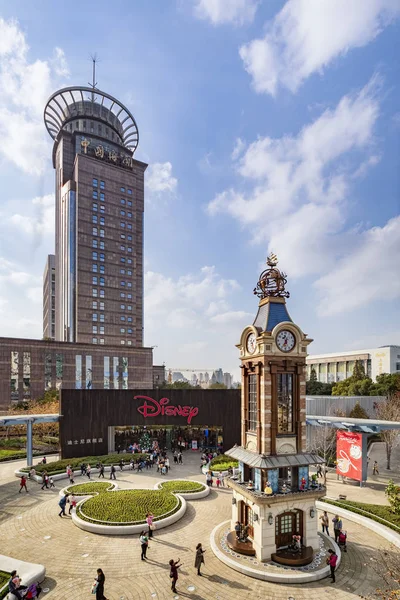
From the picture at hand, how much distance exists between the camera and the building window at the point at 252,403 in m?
23.2

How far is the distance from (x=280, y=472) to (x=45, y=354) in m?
69.8

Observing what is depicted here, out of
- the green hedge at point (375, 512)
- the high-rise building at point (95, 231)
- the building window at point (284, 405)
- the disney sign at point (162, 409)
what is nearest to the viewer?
the building window at point (284, 405)

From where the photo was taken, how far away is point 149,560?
807 inches

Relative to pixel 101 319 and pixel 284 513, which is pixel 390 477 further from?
pixel 101 319

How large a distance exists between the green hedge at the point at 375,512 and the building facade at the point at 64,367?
6073 centimetres

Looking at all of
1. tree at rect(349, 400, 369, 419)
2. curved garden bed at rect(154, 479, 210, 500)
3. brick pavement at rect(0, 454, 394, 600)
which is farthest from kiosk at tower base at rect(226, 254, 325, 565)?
tree at rect(349, 400, 369, 419)

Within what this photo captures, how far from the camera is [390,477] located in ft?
126

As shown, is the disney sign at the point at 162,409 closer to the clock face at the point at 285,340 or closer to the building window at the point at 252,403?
the building window at the point at 252,403

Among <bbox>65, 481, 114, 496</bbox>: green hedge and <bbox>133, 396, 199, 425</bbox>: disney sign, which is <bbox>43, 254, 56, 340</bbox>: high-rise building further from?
<bbox>65, 481, 114, 496</bbox>: green hedge

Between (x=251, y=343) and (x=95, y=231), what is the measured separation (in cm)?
8500

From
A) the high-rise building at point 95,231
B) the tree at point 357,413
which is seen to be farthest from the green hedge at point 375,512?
the high-rise building at point 95,231

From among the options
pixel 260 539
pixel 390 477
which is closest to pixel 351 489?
pixel 390 477

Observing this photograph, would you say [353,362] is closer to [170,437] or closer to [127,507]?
[170,437]

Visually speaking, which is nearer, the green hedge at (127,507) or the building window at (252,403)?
the building window at (252,403)
